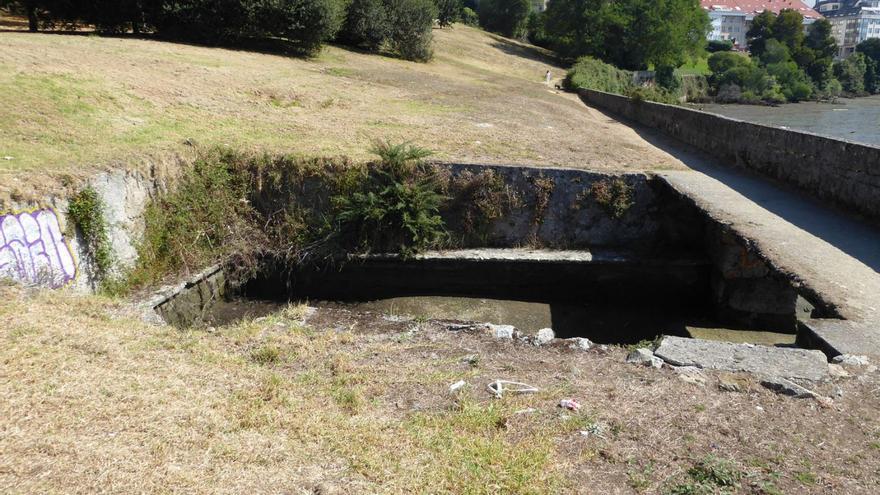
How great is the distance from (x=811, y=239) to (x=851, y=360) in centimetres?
331

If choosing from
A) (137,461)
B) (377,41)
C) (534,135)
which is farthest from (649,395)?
(377,41)

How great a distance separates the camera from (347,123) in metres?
15.4

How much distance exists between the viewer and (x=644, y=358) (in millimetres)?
5871

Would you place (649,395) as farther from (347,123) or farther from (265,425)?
(347,123)

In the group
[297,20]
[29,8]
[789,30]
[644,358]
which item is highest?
[789,30]

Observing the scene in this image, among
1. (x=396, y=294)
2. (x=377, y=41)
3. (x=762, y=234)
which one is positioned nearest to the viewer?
(x=762, y=234)

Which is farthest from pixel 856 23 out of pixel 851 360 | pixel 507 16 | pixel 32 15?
pixel 851 360

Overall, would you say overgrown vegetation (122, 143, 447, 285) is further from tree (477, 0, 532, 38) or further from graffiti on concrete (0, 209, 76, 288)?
tree (477, 0, 532, 38)

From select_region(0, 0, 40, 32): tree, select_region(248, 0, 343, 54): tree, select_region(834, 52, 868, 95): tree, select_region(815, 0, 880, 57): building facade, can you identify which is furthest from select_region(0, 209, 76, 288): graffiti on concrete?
select_region(815, 0, 880, 57): building facade

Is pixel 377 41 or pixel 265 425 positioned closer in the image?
pixel 265 425

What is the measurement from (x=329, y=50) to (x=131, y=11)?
324 inches

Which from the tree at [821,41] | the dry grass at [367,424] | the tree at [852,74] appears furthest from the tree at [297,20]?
the tree at [821,41]

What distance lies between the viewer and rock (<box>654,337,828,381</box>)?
5.34 meters

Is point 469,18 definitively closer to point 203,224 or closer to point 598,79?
point 598,79
